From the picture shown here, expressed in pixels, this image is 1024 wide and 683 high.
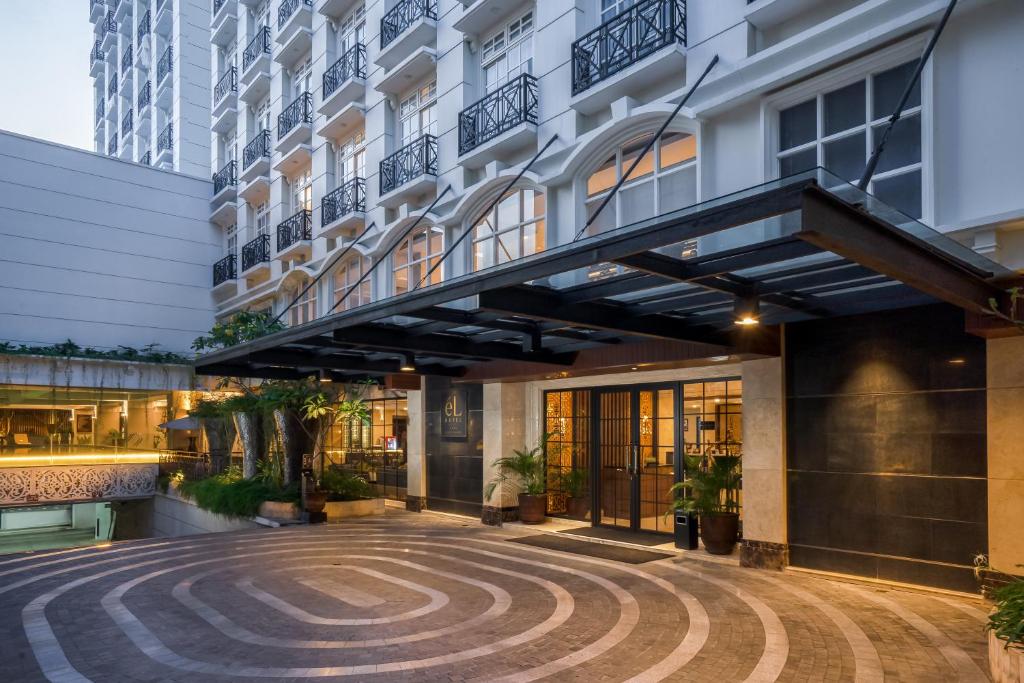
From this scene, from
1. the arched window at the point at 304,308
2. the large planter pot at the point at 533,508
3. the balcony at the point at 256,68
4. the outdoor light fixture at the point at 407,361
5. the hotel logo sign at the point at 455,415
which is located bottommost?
the large planter pot at the point at 533,508

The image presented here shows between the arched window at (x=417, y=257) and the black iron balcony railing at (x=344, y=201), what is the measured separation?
2.03 metres

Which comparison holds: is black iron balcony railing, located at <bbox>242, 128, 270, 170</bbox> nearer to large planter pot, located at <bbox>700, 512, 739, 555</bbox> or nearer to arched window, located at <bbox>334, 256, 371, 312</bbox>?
arched window, located at <bbox>334, 256, 371, 312</bbox>

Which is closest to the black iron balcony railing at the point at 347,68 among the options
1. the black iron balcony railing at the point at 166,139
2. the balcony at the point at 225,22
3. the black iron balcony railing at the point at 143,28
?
the balcony at the point at 225,22

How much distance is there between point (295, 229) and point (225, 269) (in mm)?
6932

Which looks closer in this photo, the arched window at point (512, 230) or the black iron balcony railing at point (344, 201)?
the arched window at point (512, 230)

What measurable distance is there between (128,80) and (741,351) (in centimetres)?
4724

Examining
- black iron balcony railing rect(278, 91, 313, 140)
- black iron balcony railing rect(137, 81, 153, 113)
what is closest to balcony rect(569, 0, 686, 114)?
black iron balcony railing rect(278, 91, 313, 140)

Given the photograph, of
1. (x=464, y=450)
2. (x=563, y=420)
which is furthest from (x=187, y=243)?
(x=563, y=420)

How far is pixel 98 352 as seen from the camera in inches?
966

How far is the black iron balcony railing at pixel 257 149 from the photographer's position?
24.9 meters

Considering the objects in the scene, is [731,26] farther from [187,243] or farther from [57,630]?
[187,243]

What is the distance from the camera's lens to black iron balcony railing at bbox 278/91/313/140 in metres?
22.0

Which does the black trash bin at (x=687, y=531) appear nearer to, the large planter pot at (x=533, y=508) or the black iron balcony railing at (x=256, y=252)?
the large planter pot at (x=533, y=508)

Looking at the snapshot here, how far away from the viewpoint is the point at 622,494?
12.9 meters
